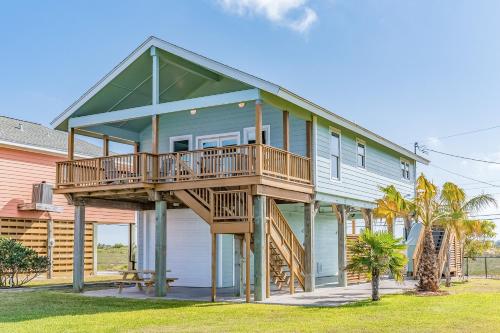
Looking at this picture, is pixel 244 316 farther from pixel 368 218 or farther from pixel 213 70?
pixel 368 218

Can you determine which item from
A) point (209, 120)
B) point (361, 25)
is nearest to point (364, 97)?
point (361, 25)

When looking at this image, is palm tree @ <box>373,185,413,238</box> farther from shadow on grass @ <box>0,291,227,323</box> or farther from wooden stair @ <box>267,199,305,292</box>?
shadow on grass @ <box>0,291,227,323</box>

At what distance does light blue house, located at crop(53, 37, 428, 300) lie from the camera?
637 inches

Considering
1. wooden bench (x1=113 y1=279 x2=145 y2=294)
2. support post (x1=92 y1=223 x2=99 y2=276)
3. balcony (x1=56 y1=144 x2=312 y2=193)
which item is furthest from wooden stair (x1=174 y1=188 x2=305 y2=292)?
support post (x1=92 y1=223 x2=99 y2=276)

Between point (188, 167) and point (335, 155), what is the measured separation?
19.8 feet

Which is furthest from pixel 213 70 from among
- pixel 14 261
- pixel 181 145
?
pixel 14 261

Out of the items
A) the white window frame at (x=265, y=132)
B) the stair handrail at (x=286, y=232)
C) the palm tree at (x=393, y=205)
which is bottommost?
the stair handrail at (x=286, y=232)

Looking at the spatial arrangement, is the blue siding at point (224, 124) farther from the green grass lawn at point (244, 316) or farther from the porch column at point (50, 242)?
the porch column at point (50, 242)

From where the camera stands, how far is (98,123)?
19234 mm

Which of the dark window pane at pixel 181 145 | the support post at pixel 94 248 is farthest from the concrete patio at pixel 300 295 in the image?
the support post at pixel 94 248

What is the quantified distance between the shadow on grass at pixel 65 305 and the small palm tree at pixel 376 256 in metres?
3.67

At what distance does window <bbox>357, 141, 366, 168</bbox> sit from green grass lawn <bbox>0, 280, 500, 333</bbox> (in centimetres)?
776

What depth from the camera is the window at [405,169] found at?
2855 centimetres

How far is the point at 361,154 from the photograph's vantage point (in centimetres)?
2350
